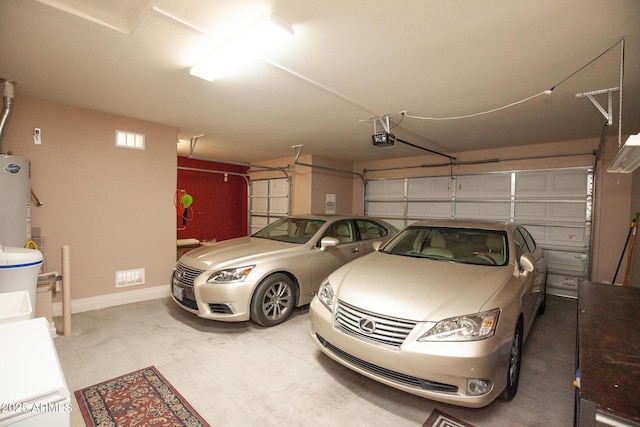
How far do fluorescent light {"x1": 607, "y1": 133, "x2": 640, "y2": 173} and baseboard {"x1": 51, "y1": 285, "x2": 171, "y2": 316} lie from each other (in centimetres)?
521

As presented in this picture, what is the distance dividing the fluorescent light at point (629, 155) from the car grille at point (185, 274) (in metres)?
3.52

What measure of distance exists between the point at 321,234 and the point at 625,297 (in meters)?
2.89

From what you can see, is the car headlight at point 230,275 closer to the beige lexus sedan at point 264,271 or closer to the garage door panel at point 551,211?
the beige lexus sedan at point 264,271

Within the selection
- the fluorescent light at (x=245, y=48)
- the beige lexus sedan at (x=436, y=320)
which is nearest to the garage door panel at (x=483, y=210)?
the beige lexus sedan at (x=436, y=320)

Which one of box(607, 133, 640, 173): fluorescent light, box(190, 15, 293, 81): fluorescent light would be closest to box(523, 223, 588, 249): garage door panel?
box(607, 133, 640, 173): fluorescent light

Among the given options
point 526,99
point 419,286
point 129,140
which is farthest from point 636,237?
point 129,140

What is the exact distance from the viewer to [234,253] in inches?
134

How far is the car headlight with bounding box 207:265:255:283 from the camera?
3.06 meters

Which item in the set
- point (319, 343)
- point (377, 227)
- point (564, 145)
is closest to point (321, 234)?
point (377, 227)

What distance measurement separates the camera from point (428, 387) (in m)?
1.77

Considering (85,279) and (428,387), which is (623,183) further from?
(85,279)

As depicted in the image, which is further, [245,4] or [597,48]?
[597,48]

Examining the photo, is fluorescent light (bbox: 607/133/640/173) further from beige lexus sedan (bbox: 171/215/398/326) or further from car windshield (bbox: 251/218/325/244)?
car windshield (bbox: 251/218/325/244)

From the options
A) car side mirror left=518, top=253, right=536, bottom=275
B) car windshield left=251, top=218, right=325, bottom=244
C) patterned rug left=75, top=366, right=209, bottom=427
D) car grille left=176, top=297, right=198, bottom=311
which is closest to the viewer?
patterned rug left=75, top=366, right=209, bottom=427
